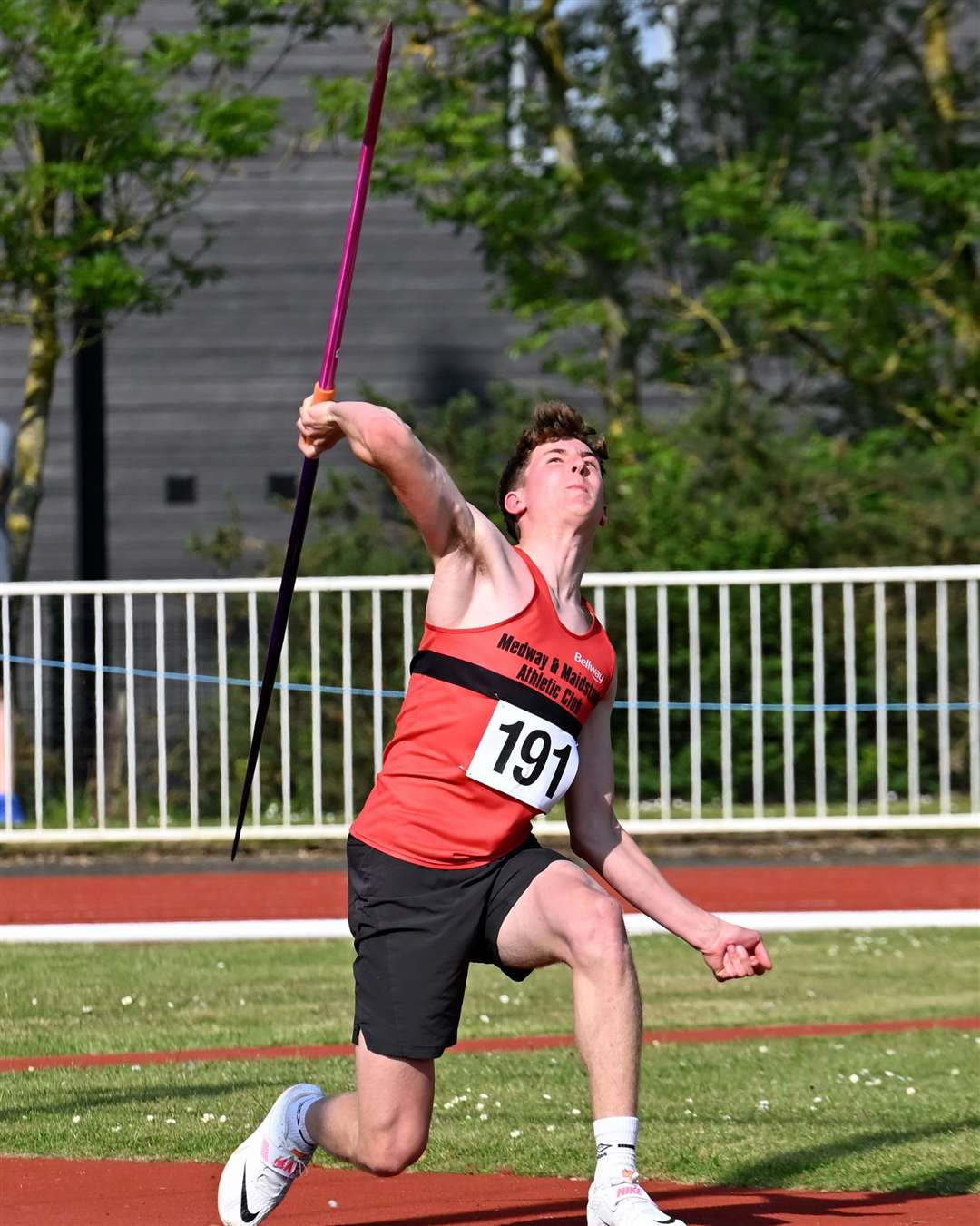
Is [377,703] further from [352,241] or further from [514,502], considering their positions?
[352,241]

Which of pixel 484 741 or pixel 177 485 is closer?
pixel 484 741

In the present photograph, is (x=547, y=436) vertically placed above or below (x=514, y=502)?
above

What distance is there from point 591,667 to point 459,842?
484 mm

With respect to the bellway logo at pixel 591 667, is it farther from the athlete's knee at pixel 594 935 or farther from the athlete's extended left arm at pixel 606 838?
the athlete's knee at pixel 594 935

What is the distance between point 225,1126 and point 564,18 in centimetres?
1356

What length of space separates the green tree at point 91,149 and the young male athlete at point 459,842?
32.0 ft

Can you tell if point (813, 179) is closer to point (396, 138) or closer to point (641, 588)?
point (396, 138)

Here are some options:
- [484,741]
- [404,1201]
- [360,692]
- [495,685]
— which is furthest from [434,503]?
[360,692]

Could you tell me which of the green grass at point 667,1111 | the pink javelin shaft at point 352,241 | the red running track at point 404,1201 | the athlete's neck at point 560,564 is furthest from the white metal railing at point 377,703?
the athlete's neck at point 560,564

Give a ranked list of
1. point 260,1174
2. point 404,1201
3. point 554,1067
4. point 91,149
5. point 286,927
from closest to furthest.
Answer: point 260,1174 < point 404,1201 < point 554,1067 < point 286,927 < point 91,149

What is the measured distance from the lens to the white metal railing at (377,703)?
38.3ft

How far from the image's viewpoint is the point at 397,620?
39.8ft

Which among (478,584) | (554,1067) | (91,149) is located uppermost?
(91,149)

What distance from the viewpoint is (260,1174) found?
4531 mm
